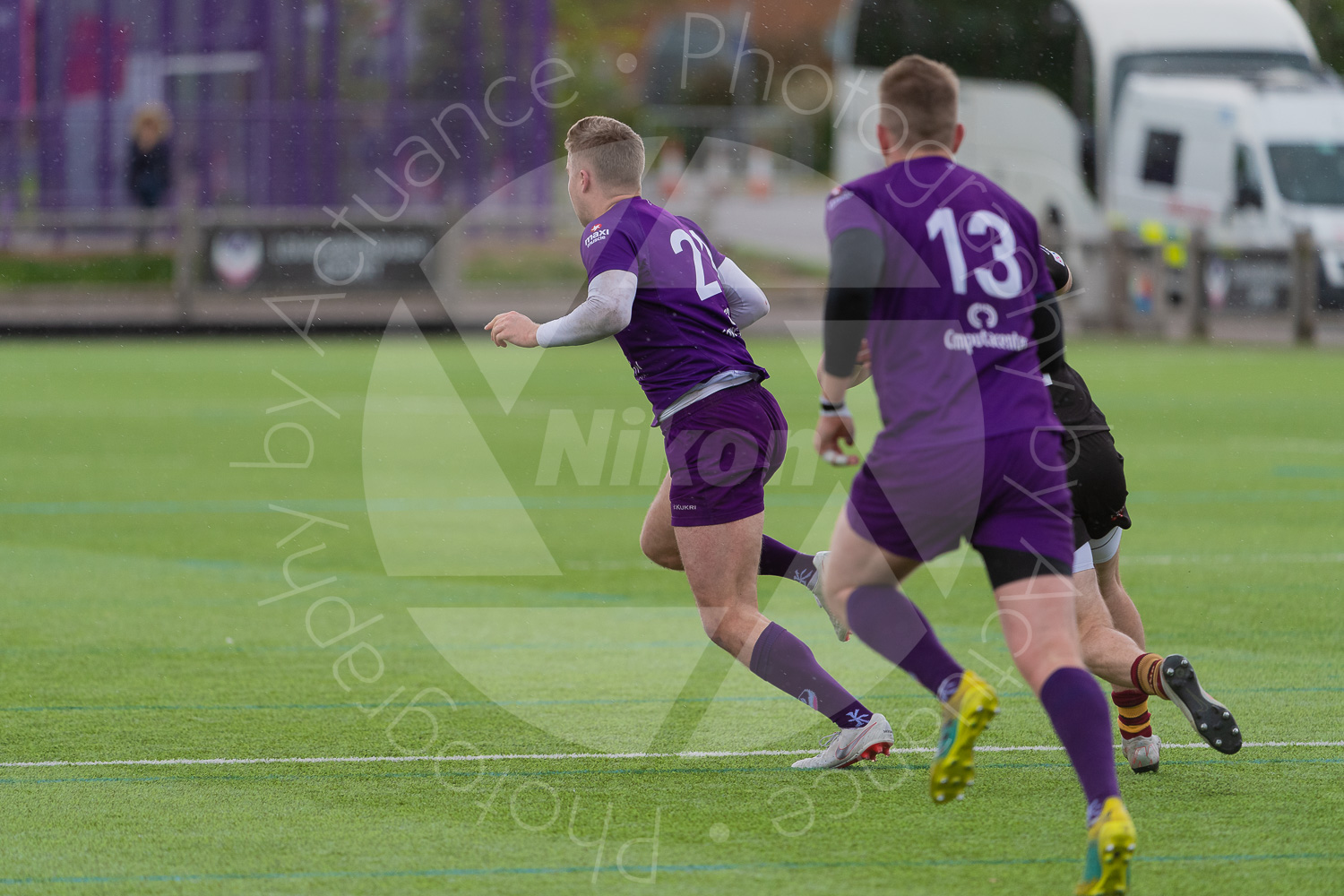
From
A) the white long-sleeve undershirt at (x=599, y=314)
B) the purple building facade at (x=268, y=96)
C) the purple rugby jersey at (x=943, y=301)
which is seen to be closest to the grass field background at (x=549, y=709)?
the purple rugby jersey at (x=943, y=301)

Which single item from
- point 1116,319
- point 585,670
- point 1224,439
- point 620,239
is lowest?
point 1116,319

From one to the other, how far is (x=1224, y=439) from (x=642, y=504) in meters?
6.02

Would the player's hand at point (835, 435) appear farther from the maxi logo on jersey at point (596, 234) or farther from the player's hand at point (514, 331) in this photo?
the maxi logo on jersey at point (596, 234)

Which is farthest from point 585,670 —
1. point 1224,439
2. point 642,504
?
point 1224,439

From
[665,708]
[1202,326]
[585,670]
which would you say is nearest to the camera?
[665,708]

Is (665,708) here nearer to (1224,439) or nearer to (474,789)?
(474,789)

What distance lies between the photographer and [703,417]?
5.70 m

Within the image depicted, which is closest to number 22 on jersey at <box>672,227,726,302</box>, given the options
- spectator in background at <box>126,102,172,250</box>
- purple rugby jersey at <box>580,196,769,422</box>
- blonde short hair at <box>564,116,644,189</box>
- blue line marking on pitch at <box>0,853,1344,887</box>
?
purple rugby jersey at <box>580,196,769,422</box>

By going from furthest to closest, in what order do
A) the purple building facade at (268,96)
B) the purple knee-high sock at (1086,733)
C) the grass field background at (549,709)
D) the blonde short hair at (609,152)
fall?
1. the purple building facade at (268,96)
2. the blonde short hair at (609,152)
3. the grass field background at (549,709)
4. the purple knee-high sock at (1086,733)

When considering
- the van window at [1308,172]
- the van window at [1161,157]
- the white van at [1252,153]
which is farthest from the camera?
the van window at [1161,157]

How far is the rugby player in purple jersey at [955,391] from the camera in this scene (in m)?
4.47

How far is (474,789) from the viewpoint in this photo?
5629mm

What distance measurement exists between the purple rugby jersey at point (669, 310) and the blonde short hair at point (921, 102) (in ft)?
4.05

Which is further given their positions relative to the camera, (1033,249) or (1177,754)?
(1177,754)
